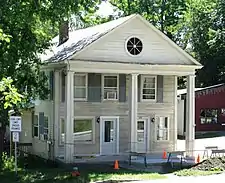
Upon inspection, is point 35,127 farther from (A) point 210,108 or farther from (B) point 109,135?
(A) point 210,108

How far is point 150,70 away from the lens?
96.0 feet

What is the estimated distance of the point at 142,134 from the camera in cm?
3109

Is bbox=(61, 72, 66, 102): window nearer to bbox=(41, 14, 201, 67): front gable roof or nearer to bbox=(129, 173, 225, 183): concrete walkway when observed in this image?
bbox=(41, 14, 201, 67): front gable roof

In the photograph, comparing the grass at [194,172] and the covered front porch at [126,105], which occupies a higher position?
the covered front porch at [126,105]

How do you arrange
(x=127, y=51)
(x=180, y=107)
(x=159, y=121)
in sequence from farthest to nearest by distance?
(x=180, y=107) < (x=159, y=121) < (x=127, y=51)

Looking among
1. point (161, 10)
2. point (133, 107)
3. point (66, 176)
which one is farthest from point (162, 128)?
point (161, 10)

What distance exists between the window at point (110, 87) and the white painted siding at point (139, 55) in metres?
1.96

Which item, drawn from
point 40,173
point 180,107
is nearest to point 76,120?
point 40,173

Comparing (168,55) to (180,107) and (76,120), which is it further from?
(180,107)

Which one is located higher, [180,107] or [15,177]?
[180,107]

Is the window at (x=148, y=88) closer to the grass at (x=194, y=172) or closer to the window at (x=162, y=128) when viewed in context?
the window at (x=162, y=128)

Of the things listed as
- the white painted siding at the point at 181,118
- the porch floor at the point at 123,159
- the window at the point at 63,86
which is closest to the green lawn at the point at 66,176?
the porch floor at the point at 123,159

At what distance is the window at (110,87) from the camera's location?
99.1 ft

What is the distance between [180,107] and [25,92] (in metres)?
20.8
